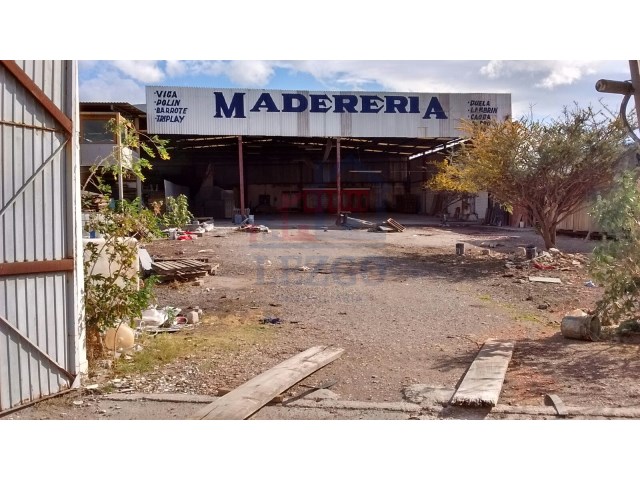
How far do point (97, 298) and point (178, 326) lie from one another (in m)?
1.59

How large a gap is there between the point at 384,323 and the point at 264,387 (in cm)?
305

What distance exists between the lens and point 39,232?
14.6 feet

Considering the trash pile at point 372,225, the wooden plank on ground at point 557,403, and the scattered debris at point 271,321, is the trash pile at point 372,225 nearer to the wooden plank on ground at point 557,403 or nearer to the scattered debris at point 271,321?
the scattered debris at point 271,321

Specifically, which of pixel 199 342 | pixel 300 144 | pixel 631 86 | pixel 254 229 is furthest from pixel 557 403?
pixel 300 144

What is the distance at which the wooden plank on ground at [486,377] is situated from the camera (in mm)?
4293

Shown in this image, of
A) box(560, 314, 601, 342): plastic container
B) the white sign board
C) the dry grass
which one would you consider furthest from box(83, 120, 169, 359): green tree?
the white sign board

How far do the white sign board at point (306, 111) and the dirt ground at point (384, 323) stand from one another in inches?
363

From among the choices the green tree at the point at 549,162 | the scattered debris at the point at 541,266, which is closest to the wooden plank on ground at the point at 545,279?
the scattered debris at the point at 541,266

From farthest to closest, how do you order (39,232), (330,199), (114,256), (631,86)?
(330,199) < (114,256) < (631,86) < (39,232)

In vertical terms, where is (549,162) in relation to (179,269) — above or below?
above

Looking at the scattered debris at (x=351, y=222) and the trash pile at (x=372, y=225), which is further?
the scattered debris at (x=351, y=222)

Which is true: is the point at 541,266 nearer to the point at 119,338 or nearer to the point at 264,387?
the point at 264,387

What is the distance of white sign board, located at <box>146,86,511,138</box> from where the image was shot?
73.5ft

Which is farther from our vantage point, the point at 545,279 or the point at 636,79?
the point at 545,279
